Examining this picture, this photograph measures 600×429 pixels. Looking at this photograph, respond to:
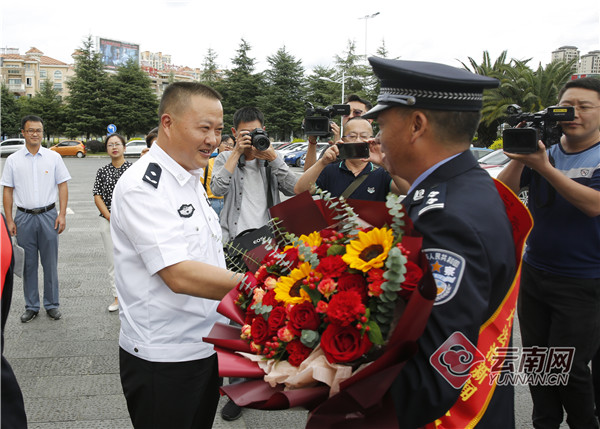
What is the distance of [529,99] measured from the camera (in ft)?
107

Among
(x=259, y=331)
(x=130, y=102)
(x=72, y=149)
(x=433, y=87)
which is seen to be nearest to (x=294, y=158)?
(x=72, y=149)

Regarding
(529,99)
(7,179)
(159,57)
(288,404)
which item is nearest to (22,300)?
(7,179)

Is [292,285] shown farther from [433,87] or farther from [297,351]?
[433,87]

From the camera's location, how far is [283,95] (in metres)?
53.2

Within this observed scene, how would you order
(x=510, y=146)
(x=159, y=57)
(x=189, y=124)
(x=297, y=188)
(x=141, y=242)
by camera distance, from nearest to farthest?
1. (x=141, y=242)
2. (x=189, y=124)
3. (x=510, y=146)
4. (x=297, y=188)
5. (x=159, y=57)

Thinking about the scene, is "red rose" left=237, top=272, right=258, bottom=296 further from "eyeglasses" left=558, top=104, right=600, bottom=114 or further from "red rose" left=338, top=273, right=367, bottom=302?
"eyeglasses" left=558, top=104, right=600, bottom=114

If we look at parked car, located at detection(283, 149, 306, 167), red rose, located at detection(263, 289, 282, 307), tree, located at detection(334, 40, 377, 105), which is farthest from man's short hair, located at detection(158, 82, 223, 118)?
tree, located at detection(334, 40, 377, 105)

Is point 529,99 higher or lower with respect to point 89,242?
higher

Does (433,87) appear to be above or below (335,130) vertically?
below

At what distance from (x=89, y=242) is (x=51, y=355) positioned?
4.78m

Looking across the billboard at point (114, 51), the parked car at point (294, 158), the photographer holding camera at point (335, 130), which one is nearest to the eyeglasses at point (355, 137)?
the photographer holding camera at point (335, 130)

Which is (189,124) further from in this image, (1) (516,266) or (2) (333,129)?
(2) (333,129)

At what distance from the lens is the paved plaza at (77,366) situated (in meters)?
3.31

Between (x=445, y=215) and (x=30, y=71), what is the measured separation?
124 metres
